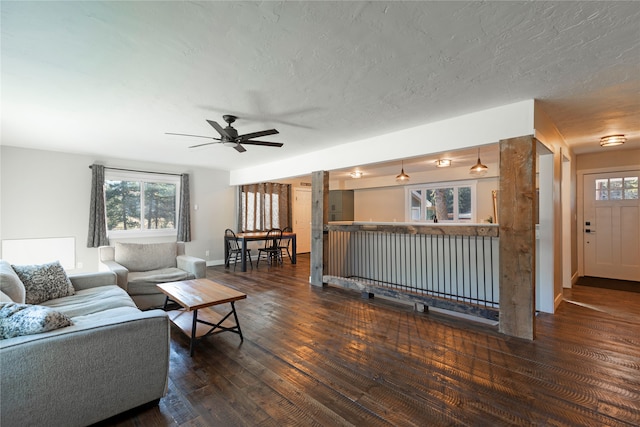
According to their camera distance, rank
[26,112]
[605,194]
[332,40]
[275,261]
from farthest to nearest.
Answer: [275,261] → [605,194] → [26,112] → [332,40]

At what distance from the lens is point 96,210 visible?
5340 mm

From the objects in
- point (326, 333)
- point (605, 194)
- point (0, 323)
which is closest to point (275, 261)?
point (326, 333)

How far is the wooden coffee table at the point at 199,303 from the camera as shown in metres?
2.59

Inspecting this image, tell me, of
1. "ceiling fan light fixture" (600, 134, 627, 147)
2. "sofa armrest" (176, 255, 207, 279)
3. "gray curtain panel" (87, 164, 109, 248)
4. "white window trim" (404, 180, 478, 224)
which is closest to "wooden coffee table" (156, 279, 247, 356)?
"sofa armrest" (176, 255, 207, 279)

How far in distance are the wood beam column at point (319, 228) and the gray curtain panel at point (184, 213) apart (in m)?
3.29

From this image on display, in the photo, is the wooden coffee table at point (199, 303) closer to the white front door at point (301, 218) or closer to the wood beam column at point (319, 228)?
the wood beam column at point (319, 228)

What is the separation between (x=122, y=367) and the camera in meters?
1.69

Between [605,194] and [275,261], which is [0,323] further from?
[605,194]

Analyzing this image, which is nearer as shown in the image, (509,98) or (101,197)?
(509,98)

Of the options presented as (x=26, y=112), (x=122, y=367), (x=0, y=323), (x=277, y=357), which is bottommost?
(x=277, y=357)

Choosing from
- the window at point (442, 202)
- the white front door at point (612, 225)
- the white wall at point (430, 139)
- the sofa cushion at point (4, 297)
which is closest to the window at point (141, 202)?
the white wall at point (430, 139)

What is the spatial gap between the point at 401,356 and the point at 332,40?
252 cm

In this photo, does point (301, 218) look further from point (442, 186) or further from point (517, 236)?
point (517, 236)

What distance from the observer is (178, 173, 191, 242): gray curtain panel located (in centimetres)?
645
